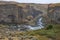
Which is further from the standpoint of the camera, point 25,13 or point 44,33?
point 25,13

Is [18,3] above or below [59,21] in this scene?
above

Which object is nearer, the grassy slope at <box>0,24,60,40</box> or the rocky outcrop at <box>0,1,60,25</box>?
the grassy slope at <box>0,24,60,40</box>

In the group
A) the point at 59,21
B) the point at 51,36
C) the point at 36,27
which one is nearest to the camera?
the point at 51,36

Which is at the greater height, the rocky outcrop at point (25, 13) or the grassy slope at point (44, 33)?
the rocky outcrop at point (25, 13)

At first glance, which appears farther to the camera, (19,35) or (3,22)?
(3,22)

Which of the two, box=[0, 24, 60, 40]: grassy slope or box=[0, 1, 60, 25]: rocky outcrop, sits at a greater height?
box=[0, 1, 60, 25]: rocky outcrop

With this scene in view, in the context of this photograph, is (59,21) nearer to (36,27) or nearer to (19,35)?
(36,27)

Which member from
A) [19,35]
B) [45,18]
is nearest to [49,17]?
[45,18]

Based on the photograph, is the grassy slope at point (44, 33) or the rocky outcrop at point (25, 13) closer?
the grassy slope at point (44, 33)

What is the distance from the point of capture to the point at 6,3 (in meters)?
2.34

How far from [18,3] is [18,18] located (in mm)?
267

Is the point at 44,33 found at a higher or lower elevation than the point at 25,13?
lower

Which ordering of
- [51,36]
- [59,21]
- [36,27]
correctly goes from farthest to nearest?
[59,21] < [36,27] < [51,36]

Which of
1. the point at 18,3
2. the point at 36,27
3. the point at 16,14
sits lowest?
the point at 36,27
